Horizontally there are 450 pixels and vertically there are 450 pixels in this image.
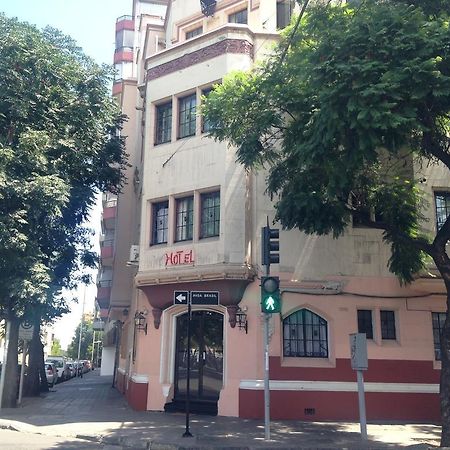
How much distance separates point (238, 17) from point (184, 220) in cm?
749

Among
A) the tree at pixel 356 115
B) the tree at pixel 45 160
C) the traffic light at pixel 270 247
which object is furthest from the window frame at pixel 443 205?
the tree at pixel 45 160

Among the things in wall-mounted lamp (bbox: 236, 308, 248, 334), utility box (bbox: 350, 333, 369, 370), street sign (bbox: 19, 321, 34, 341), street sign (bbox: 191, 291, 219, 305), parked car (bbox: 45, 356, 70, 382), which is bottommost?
parked car (bbox: 45, 356, 70, 382)

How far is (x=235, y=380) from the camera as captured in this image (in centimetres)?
1365

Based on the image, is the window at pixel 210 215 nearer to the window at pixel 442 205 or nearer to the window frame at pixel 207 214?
the window frame at pixel 207 214

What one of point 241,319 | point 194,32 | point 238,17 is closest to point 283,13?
point 238,17

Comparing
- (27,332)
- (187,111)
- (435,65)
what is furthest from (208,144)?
(27,332)

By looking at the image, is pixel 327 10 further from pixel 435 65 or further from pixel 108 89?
pixel 108 89

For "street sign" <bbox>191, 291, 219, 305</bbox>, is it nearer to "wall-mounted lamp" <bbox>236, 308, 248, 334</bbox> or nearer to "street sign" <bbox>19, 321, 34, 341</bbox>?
"wall-mounted lamp" <bbox>236, 308, 248, 334</bbox>

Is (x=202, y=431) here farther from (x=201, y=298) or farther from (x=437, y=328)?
(x=437, y=328)

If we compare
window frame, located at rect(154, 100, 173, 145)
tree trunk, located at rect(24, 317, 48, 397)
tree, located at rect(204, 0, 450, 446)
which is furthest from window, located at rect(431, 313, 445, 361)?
tree trunk, located at rect(24, 317, 48, 397)

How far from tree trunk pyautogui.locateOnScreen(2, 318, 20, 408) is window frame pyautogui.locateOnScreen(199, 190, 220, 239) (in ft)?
22.6

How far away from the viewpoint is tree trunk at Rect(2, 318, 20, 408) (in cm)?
1596

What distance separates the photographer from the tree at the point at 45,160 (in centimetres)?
1451

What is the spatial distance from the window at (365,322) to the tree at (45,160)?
8944mm
